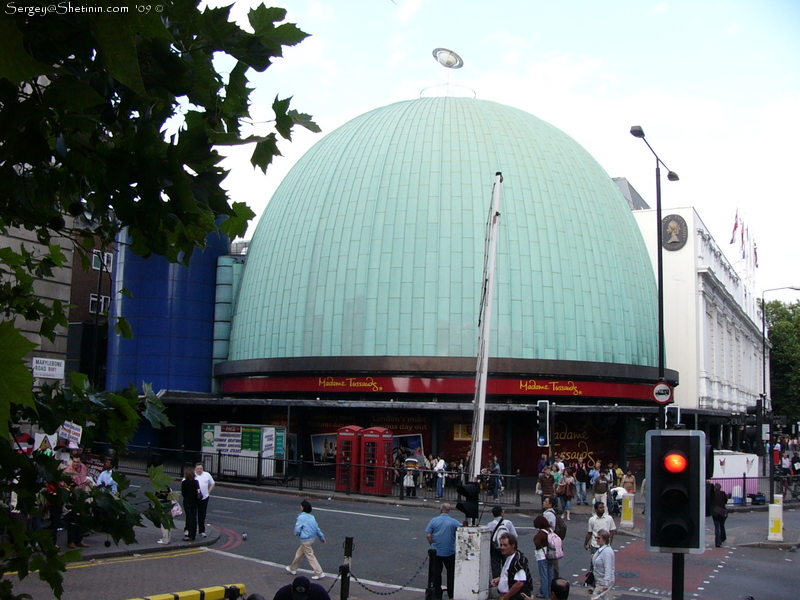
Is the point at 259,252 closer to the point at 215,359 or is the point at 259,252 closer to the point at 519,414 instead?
the point at 215,359

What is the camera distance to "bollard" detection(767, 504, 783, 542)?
22766mm

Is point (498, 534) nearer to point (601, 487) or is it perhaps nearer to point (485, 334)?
point (485, 334)

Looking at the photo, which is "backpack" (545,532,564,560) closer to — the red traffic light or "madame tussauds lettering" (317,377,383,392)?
the red traffic light

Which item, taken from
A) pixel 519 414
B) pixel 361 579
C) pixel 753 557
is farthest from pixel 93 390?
pixel 519 414

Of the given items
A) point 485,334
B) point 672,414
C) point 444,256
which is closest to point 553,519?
point 485,334

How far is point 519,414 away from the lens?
124ft

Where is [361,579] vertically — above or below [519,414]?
below

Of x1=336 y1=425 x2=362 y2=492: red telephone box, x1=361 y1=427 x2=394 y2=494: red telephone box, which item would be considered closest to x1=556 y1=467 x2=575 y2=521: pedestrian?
x1=361 y1=427 x2=394 y2=494: red telephone box

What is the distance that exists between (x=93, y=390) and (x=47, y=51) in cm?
261

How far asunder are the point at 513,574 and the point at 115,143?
31.7 ft

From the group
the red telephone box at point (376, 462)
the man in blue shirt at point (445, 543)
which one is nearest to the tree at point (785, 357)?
the red telephone box at point (376, 462)

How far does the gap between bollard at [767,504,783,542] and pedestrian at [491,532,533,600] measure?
13776 millimetres

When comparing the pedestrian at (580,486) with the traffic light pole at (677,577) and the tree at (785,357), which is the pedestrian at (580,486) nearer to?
the traffic light pole at (677,577)

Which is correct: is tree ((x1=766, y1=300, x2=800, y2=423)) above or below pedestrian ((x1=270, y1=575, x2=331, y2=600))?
above
